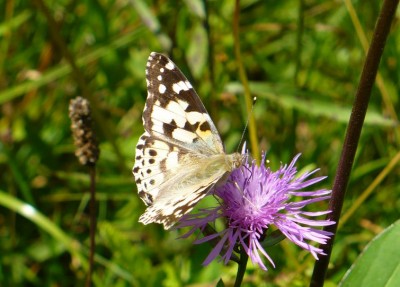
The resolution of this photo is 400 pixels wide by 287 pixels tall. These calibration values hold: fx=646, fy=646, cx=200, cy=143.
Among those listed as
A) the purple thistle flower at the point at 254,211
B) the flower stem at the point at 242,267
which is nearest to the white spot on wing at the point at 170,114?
the purple thistle flower at the point at 254,211

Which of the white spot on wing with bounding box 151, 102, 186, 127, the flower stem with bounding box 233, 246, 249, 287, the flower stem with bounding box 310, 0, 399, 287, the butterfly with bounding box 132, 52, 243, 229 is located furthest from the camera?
the white spot on wing with bounding box 151, 102, 186, 127

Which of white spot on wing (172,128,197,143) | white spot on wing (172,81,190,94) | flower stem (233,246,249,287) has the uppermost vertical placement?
white spot on wing (172,81,190,94)

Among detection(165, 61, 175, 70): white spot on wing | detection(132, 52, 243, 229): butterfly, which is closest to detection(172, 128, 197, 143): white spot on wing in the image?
detection(132, 52, 243, 229): butterfly

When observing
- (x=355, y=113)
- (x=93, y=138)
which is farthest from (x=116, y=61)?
(x=355, y=113)

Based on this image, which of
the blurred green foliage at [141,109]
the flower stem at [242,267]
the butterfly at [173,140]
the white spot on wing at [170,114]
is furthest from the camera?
the blurred green foliage at [141,109]

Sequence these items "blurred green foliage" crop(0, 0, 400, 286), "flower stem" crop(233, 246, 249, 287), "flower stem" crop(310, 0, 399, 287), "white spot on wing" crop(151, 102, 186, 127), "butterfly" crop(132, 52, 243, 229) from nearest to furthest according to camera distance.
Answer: "flower stem" crop(310, 0, 399, 287) → "flower stem" crop(233, 246, 249, 287) → "butterfly" crop(132, 52, 243, 229) → "white spot on wing" crop(151, 102, 186, 127) → "blurred green foliage" crop(0, 0, 400, 286)

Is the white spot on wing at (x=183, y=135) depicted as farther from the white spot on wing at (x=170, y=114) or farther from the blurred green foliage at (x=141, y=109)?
the blurred green foliage at (x=141, y=109)

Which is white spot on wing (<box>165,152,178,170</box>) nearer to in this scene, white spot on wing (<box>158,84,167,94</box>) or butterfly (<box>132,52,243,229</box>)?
butterfly (<box>132,52,243,229</box>)
